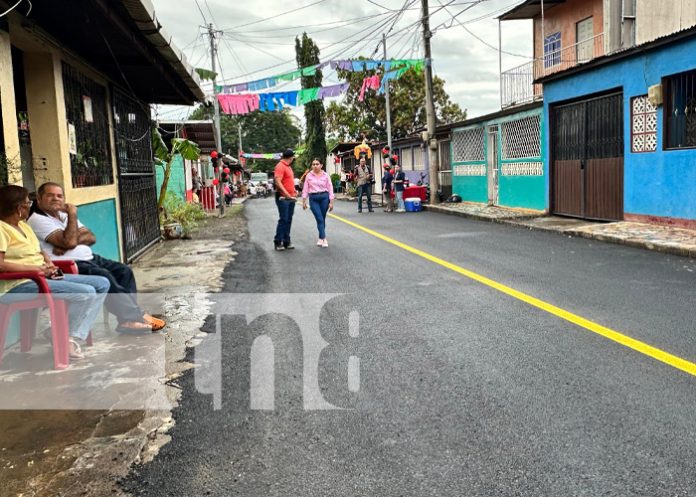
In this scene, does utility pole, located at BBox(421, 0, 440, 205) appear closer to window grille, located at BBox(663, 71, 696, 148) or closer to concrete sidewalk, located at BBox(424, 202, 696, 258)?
concrete sidewalk, located at BBox(424, 202, 696, 258)

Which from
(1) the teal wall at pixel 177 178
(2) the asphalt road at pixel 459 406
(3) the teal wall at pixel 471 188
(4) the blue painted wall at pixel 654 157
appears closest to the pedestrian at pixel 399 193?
(3) the teal wall at pixel 471 188

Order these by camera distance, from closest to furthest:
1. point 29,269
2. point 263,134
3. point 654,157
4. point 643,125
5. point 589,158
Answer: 1. point 29,269
2. point 654,157
3. point 643,125
4. point 589,158
5. point 263,134

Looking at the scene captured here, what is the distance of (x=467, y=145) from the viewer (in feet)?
75.3

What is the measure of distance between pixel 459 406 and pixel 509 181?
1647cm

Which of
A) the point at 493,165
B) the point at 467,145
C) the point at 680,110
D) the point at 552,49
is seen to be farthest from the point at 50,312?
the point at 552,49

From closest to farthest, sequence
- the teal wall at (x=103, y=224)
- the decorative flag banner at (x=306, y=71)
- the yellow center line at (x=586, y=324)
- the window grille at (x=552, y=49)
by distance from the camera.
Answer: the yellow center line at (x=586, y=324) < the teal wall at (x=103, y=224) < the decorative flag banner at (x=306, y=71) < the window grille at (x=552, y=49)

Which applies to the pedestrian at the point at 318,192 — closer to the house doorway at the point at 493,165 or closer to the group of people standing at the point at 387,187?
the group of people standing at the point at 387,187

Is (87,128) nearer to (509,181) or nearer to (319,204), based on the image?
(319,204)

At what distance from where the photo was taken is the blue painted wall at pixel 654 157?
37.3 ft

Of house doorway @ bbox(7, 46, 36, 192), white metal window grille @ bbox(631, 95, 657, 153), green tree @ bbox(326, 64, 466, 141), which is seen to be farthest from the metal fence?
green tree @ bbox(326, 64, 466, 141)

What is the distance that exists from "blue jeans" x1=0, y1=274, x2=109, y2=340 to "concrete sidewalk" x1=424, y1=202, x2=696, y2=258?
8021 mm

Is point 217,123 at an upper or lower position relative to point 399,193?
upper

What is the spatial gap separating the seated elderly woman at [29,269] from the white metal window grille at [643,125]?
37.0ft

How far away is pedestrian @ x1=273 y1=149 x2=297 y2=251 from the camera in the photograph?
1091 centimetres
